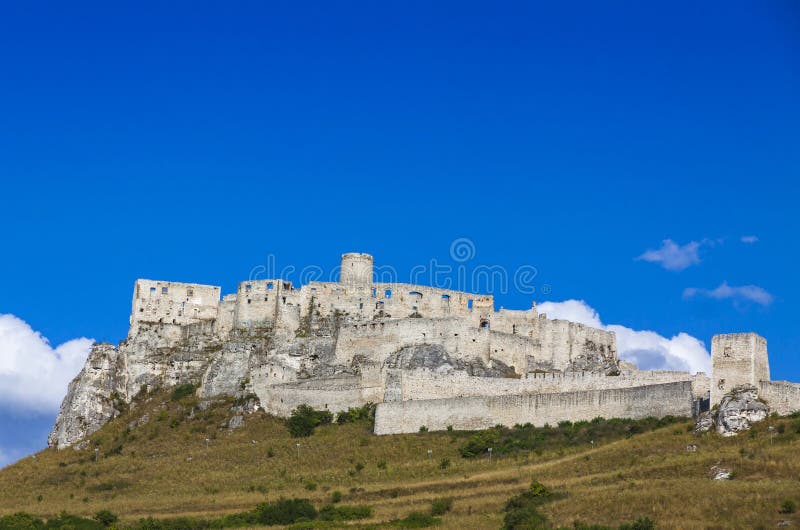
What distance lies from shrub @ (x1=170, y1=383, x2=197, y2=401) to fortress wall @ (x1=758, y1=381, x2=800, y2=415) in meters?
34.7

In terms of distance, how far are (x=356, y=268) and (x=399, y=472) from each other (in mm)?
24628

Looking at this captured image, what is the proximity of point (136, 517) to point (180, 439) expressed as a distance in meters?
13.9

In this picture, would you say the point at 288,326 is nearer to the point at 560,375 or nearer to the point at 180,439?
the point at 180,439

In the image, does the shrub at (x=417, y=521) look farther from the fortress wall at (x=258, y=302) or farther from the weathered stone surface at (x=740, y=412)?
the fortress wall at (x=258, y=302)

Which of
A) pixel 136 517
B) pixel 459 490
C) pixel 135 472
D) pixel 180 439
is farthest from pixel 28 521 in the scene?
pixel 459 490

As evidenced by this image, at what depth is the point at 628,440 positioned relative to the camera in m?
61.0

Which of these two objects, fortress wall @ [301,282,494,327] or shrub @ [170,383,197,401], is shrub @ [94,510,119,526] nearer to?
→ shrub @ [170,383,197,401]

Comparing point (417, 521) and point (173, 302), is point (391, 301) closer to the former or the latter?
point (173, 302)

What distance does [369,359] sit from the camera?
78.8 meters

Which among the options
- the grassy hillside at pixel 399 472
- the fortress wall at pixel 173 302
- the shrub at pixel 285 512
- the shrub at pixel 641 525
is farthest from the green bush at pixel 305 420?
the shrub at pixel 641 525

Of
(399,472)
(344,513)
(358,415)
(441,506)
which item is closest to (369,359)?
(358,415)

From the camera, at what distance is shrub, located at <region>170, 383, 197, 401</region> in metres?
79.4

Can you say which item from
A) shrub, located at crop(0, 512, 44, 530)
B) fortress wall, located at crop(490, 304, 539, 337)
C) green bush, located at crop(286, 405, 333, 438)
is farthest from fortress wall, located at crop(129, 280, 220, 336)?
shrub, located at crop(0, 512, 44, 530)

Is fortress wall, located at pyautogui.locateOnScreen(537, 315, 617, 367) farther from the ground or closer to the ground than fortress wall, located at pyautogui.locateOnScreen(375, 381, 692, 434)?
farther from the ground
